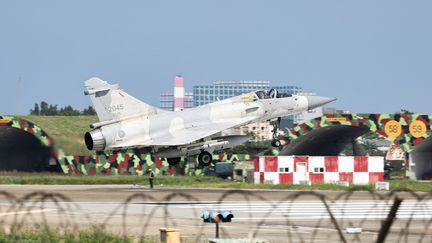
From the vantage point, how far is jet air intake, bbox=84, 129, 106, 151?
47875 millimetres

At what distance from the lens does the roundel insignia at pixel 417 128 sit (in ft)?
242

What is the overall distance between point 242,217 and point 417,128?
163ft

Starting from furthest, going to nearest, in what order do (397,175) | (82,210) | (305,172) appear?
(397,175), (305,172), (82,210)

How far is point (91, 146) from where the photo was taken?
48125 millimetres

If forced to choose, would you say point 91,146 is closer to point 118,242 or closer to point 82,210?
point 82,210

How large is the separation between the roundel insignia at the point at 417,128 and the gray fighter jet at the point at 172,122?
948 inches

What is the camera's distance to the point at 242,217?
26.6 meters

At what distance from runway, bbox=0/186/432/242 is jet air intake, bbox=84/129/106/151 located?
10172mm

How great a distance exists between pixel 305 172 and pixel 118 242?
40.4 m

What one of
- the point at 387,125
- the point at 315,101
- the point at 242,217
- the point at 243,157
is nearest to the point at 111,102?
the point at 315,101

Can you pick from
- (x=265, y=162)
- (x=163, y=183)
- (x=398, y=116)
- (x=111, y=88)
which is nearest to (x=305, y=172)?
(x=265, y=162)

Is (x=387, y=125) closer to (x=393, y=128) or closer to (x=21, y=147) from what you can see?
(x=393, y=128)

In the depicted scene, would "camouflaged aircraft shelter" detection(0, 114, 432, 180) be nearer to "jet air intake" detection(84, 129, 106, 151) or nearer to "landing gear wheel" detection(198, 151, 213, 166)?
"jet air intake" detection(84, 129, 106, 151)

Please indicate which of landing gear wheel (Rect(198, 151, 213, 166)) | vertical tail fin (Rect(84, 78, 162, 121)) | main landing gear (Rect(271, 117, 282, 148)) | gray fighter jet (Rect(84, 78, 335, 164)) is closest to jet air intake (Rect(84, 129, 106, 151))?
gray fighter jet (Rect(84, 78, 335, 164))
